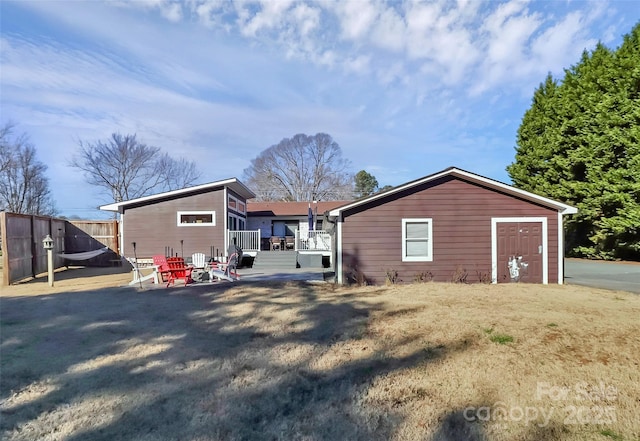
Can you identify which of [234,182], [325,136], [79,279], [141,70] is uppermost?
[325,136]

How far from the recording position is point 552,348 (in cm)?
403

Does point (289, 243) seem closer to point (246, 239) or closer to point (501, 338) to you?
point (246, 239)

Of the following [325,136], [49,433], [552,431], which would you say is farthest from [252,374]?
[325,136]

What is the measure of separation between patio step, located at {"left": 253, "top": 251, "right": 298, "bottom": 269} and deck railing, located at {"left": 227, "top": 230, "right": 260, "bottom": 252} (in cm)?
65

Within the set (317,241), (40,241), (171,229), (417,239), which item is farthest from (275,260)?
(40,241)

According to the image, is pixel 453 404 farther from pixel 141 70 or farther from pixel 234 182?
pixel 141 70

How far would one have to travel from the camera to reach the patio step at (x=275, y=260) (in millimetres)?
15266

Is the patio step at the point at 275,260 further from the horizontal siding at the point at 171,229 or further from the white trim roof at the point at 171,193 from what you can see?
the white trim roof at the point at 171,193

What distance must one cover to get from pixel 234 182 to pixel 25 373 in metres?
12.8

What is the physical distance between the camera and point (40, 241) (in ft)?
41.6

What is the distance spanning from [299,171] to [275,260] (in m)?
26.3

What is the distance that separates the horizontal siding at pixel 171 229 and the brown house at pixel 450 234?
7411 millimetres

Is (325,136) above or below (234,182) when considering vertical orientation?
above

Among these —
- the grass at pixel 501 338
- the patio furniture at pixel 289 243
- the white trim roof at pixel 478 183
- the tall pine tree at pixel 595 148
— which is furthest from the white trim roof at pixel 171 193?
the tall pine tree at pixel 595 148
